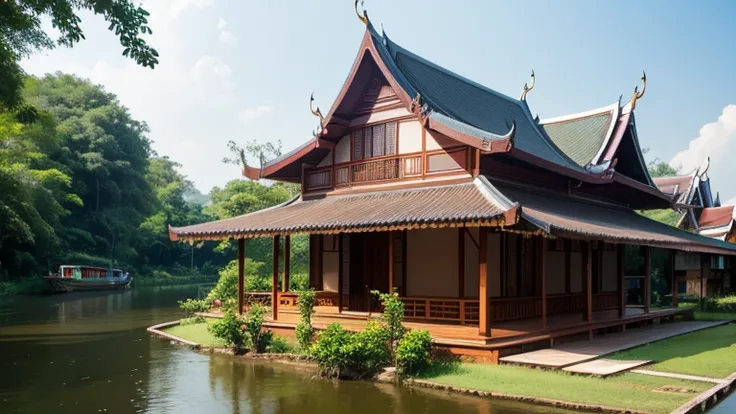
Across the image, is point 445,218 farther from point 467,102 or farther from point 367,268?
point 467,102

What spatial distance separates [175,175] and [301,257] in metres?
49.7

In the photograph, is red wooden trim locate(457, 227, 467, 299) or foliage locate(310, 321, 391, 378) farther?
red wooden trim locate(457, 227, 467, 299)

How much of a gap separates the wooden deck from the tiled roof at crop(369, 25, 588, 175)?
382cm

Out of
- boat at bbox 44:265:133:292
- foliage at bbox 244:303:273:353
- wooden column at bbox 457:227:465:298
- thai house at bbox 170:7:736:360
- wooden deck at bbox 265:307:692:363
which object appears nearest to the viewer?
wooden deck at bbox 265:307:692:363

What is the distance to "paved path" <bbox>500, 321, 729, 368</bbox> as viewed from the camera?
35.1 feet

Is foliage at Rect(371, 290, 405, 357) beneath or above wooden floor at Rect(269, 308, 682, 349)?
above

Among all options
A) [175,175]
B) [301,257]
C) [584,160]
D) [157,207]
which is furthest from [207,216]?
[584,160]

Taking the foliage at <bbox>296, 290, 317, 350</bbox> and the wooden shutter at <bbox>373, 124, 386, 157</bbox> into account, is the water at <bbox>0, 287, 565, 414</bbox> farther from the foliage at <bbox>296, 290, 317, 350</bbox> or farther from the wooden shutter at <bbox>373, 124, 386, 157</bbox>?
the wooden shutter at <bbox>373, 124, 386, 157</bbox>

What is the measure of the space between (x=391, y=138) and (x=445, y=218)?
15.0ft

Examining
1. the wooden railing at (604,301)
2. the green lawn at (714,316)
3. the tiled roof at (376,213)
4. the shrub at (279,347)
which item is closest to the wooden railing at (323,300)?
the tiled roof at (376,213)

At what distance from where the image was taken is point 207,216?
224 ft

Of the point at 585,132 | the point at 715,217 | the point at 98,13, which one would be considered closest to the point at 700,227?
the point at 715,217

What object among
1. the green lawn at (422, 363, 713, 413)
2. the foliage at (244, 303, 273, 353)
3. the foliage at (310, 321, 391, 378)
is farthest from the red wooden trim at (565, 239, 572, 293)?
the foliage at (244, 303, 273, 353)

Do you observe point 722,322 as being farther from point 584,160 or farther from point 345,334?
point 345,334
